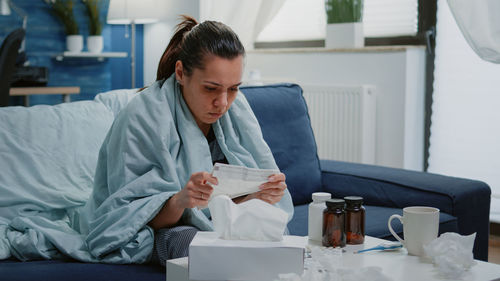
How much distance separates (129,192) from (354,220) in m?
0.55

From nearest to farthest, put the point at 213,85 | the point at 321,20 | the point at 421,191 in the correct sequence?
1. the point at 213,85
2. the point at 421,191
3. the point at 321,20

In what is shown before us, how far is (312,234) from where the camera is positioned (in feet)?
4.98

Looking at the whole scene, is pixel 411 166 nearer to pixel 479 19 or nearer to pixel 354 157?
pixel 354 157

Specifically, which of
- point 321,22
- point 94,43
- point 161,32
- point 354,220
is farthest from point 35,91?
point 354,220

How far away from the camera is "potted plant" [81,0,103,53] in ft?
15.5

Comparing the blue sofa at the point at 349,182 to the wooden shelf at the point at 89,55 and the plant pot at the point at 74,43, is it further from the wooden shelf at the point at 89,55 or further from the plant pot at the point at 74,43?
the plant pot at the point at 74,43

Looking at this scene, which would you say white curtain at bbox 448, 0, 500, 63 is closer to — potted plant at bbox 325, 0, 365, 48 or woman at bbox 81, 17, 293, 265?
potted plant at bbox 325, 0, 365, 48

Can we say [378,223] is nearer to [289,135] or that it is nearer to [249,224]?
[289,135]

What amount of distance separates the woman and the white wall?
1.83 meters

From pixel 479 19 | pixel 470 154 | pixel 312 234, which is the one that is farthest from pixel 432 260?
pixel 470 154

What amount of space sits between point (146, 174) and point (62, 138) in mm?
436

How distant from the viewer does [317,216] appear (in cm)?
149

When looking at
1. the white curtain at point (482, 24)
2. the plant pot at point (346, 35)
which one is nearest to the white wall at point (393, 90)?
the plant pot at point (346, 35)

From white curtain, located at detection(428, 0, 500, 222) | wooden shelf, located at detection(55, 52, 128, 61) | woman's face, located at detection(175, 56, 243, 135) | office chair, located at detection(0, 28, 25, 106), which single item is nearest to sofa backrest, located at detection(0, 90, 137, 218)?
woman's face, located at detection(175, 56, 243, 135)
